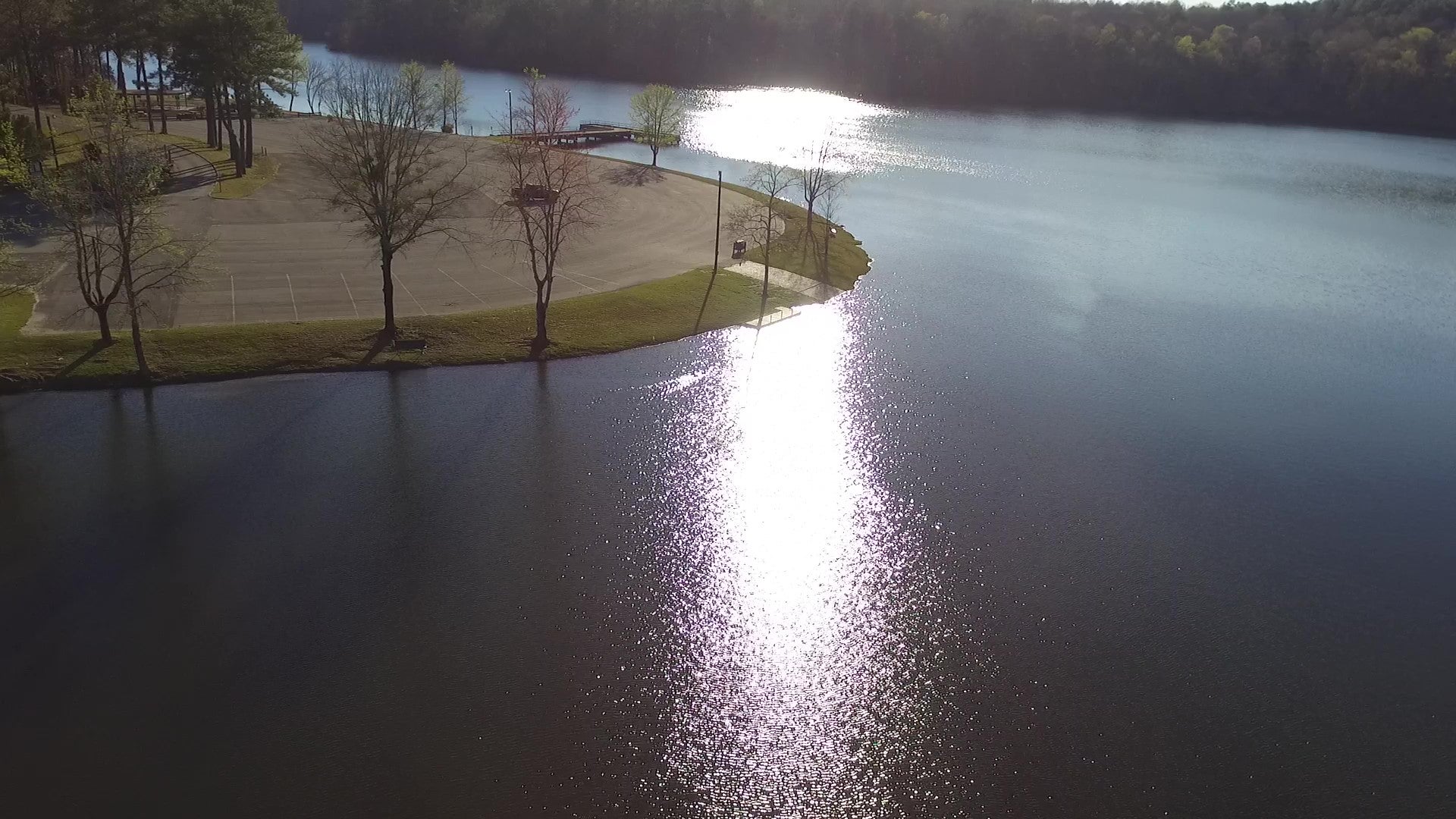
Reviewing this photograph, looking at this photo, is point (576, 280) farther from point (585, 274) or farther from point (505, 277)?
point (505, 277)

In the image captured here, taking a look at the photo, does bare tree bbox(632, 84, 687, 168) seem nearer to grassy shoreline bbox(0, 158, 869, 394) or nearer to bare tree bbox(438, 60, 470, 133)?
bare tree bbox(438, 60, 470, 133)

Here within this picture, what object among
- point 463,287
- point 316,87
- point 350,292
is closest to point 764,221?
point 463,287

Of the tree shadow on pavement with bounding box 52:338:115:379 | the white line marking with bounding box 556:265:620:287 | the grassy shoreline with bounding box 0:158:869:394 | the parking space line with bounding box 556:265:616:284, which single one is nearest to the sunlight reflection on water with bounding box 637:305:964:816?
the grassy shoreline with bounding box 0:158:869:394

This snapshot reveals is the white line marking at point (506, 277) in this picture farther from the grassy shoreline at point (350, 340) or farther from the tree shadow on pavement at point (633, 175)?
the tree shadow on pavement at point (633, 175)

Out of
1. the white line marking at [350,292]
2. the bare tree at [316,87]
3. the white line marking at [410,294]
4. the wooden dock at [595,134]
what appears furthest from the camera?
the bare tree at [316,87]

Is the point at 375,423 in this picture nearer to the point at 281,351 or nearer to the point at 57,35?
the point at 281,351

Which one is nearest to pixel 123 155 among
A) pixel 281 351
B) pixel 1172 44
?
pixel 281 351

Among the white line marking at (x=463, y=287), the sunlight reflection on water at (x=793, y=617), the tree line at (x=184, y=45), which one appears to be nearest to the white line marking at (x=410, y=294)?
the white line marking at (x=463, y=287)
